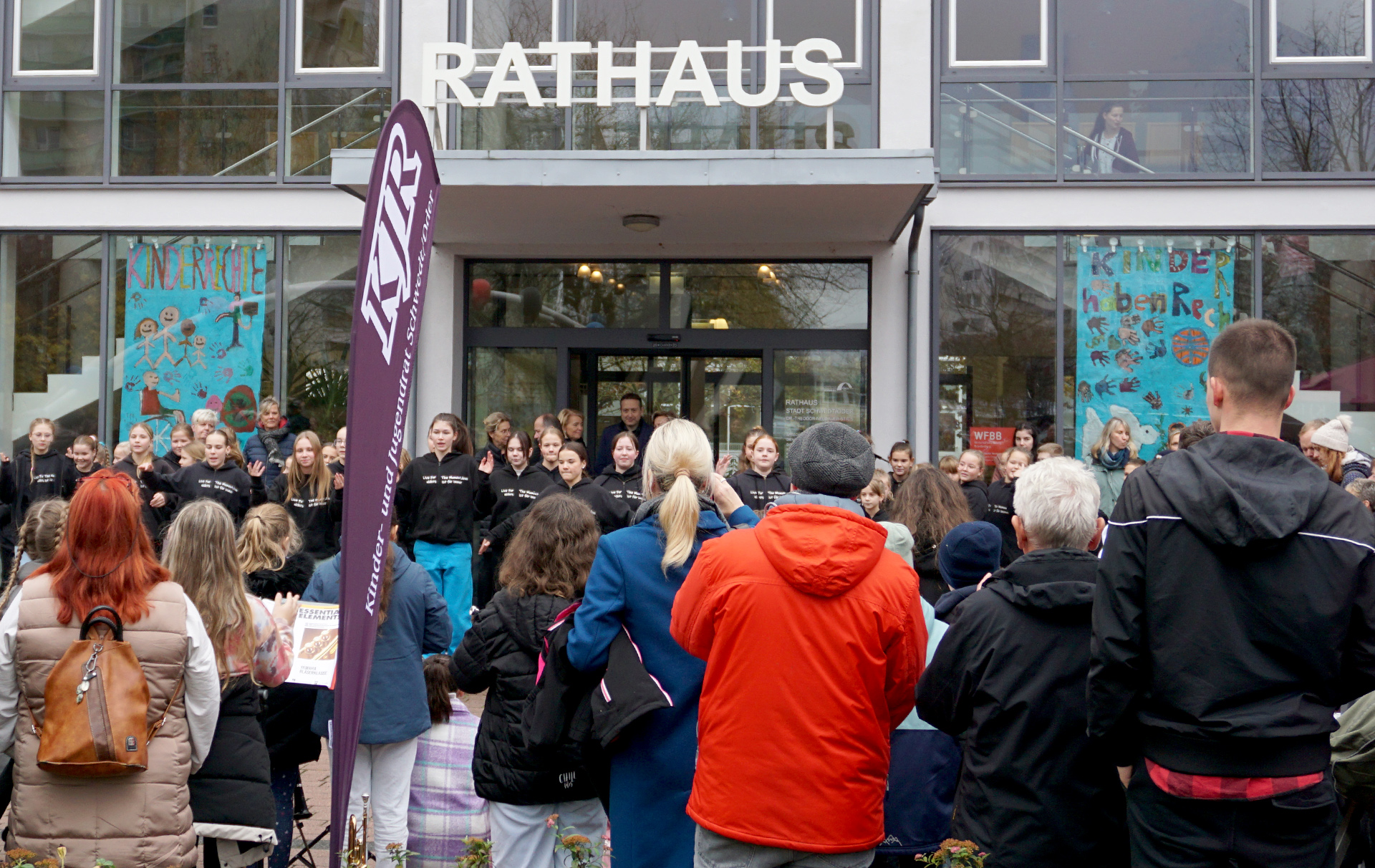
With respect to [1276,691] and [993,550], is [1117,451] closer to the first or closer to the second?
[993,550]

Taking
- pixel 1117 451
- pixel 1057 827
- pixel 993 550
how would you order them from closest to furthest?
1. pixel 1057 827
2. pixel 993 550
3. pixel 1117 451

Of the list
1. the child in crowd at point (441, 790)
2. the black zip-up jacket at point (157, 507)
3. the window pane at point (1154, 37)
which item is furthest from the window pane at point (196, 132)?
the child in crowd at point (441, 790)

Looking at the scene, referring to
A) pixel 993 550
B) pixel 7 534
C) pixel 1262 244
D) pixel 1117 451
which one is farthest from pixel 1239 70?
pixel 7 534

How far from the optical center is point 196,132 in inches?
490

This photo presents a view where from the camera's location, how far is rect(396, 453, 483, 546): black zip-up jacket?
9.45m

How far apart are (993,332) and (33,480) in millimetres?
9408

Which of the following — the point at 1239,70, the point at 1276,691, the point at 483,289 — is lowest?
the point at 1276,691

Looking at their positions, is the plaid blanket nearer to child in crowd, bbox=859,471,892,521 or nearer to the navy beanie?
the navy beanie

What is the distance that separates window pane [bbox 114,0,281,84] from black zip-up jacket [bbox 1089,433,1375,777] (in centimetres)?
1172

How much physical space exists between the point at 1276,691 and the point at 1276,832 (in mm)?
331

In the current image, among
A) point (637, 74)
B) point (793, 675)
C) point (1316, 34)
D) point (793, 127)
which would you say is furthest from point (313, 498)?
point (1316, 34)

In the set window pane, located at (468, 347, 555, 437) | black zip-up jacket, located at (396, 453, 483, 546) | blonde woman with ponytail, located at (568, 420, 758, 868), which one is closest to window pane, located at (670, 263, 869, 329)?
window pane, located at (468, 347, 555, 437)

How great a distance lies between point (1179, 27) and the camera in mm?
11609

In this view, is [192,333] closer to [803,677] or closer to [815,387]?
[815,387]
